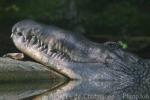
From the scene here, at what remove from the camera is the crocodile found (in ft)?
24.0

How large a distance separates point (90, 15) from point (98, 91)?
55.4 ft

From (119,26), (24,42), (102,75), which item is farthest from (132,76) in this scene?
(119,26)

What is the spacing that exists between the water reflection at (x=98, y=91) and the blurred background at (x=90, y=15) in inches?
358

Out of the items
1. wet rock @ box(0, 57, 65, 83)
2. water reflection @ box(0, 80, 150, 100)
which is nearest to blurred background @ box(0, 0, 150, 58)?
wet rock @ box(0, 57, 65, 83)

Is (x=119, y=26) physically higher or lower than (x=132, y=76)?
higher

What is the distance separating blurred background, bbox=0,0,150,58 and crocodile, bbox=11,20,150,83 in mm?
8935

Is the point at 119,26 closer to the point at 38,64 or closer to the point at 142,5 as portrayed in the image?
the point at 142,5

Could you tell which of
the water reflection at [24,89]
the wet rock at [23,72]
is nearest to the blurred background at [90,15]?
the wet rock at [23,72]

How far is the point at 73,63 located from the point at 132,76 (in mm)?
773

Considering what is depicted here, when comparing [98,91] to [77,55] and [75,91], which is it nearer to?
[75,91]

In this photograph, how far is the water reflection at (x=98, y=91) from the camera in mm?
6340

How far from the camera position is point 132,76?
289 inches

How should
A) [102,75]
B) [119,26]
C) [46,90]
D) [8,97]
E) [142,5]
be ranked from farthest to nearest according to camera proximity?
[142,5] → [119,26] → [102,75] → [46,90] → [8,97]

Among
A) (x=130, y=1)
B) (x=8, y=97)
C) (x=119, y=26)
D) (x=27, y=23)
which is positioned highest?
(x=130, y=1)
